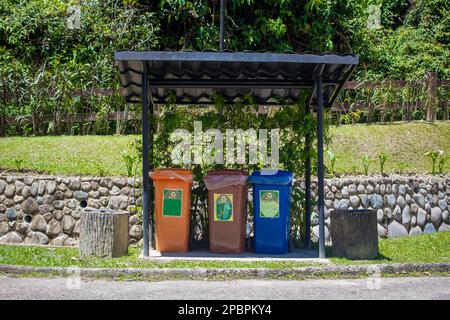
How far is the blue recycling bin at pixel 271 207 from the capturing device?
11.3 meters

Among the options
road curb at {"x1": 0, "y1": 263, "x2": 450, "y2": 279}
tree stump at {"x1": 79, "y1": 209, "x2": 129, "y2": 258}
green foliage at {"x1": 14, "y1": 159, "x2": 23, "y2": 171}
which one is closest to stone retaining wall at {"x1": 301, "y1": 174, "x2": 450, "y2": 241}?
road curb at {"x1": 0, "y1": 263, "x2": 450, "y2": 279}

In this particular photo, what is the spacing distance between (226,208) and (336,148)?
5.41m

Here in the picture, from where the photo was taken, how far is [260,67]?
1127 cm

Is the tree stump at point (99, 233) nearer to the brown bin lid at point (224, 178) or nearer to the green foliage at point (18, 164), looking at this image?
the brown bin lid at point (224, 178)

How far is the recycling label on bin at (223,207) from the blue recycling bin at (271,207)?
378 mm

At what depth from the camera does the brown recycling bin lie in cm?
1127

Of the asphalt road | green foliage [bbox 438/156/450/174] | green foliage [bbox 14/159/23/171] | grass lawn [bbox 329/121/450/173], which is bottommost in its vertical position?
the asphalt road

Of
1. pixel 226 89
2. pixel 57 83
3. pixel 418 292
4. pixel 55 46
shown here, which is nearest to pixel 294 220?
pixel 226 89

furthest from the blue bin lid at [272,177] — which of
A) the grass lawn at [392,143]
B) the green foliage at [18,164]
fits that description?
the green foliage at [18,164]

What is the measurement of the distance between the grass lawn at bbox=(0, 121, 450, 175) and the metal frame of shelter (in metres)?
2.34

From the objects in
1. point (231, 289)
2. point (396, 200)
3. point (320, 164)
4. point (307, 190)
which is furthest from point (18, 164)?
point (396, 200)

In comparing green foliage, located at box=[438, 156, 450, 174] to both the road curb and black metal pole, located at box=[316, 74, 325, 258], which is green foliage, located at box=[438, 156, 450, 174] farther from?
the road curb

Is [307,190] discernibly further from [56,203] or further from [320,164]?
[56,203]

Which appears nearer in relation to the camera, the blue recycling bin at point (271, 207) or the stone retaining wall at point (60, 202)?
the blue recycling bin at point (271, 207)
